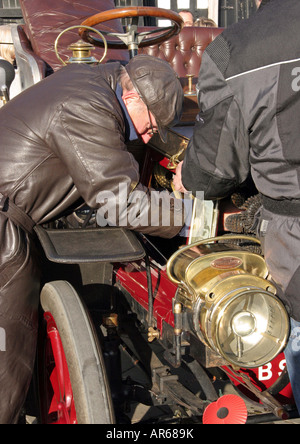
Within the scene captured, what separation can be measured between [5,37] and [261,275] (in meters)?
3.97

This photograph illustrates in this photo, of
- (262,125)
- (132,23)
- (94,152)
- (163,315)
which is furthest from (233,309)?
(132,23)

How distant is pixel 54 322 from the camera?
190 centimetres

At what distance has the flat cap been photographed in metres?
1.84

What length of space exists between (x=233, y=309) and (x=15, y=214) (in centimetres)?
87

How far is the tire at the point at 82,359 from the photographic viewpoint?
155cm

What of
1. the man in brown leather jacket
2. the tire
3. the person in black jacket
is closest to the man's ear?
the man in brown leather jacket

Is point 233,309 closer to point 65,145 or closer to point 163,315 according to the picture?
point 163,315

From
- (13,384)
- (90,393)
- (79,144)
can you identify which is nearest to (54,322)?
(13,384)

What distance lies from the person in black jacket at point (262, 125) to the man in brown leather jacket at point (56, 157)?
0.35 m

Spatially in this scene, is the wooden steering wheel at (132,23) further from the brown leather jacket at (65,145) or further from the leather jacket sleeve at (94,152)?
the leather jacket sleeve at (94,152)

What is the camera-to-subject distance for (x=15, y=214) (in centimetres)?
185
